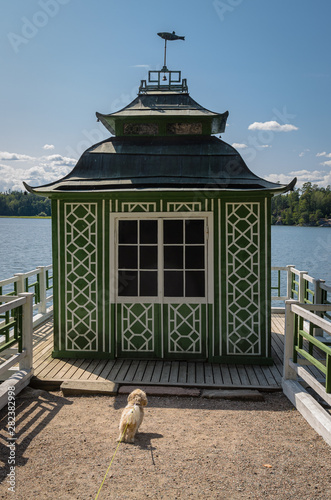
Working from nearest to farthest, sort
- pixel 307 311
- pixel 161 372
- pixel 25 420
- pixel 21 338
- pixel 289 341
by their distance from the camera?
1. pixel 25 420
2. pixel 307 311
3. pixel 289 341
4. pixel 21 338
5. pixel 161 372

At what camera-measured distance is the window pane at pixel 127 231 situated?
273 inches

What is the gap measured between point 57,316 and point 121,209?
200 centimetres

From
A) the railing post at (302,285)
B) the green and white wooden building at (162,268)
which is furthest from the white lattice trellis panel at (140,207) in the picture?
the railing post at (302,285)

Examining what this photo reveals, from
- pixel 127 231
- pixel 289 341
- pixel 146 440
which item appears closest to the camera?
pixel 146 440

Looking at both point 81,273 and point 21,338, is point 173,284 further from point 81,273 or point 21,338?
point 21,338

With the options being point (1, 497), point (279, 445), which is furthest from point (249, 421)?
point (1, 497)

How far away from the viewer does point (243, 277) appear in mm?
6719

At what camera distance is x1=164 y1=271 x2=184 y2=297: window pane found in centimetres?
687

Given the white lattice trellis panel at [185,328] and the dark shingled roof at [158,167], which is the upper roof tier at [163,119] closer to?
the dark shingled roof at [158,167]

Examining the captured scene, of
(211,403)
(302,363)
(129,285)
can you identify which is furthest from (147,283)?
(302,363)

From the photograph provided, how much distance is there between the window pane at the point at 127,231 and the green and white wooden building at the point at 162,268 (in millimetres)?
16

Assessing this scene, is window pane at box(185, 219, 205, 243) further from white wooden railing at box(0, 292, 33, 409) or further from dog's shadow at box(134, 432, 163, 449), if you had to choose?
dog's shadow at box(134, 432, 163, 449)

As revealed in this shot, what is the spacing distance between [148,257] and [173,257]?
0.40 m

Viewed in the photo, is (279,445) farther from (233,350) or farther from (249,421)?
(233,350)
